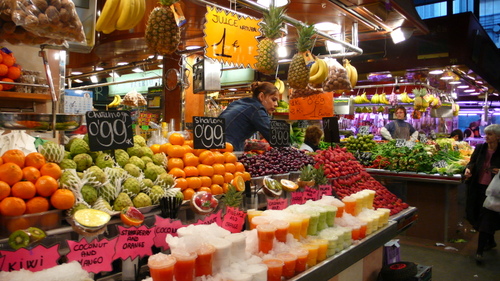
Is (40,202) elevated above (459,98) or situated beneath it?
situated beneath

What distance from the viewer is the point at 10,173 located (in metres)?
1.66

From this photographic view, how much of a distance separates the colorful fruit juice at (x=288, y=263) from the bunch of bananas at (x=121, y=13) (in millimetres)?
2060

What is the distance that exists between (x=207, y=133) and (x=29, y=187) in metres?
1.23

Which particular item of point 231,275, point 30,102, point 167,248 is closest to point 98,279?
point 167,248

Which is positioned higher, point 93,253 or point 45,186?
point 45,186

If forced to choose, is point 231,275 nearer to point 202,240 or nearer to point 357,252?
point 202,240

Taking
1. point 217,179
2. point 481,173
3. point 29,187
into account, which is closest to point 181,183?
point 217,179

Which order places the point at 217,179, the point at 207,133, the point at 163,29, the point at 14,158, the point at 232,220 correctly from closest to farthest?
1. the point at 14,158
2. the point at 232,220
3. the point at 217,179
4. the point at 207,133
5. the point at 163,29

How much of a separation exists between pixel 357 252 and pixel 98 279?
168 cm

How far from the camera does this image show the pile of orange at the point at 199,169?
2363mm

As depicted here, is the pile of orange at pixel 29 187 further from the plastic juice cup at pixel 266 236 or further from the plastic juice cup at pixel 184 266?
the plastic juice cup at pixel 266 236

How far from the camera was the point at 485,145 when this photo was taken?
605cm


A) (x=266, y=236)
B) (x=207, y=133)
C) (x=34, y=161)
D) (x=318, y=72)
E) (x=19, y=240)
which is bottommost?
(x=266, y=236)

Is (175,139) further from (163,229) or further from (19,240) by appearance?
(19,240)
